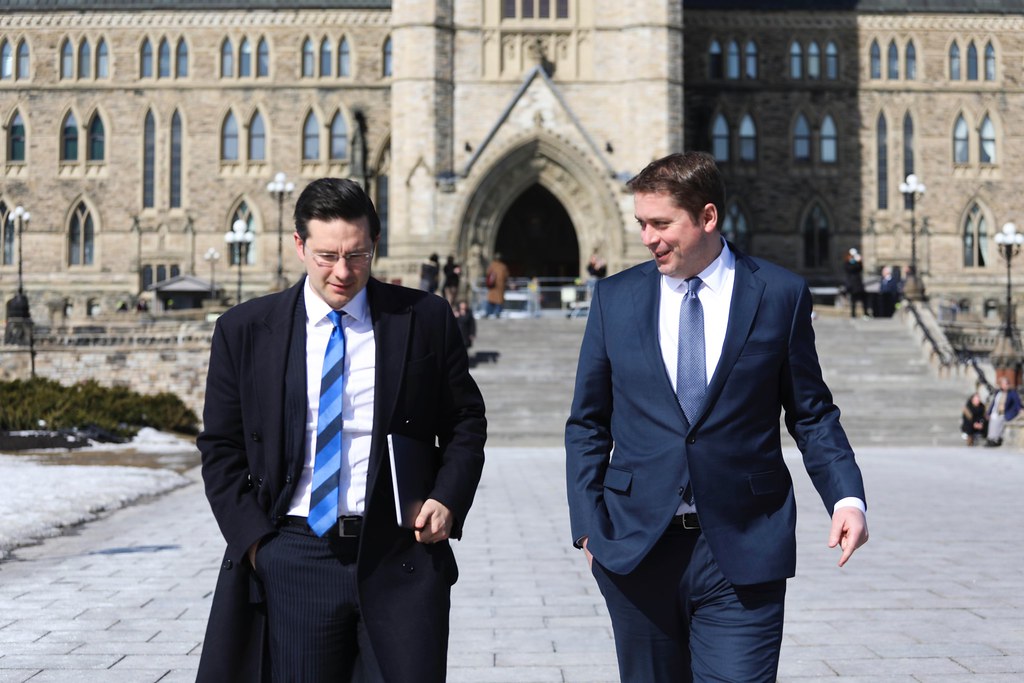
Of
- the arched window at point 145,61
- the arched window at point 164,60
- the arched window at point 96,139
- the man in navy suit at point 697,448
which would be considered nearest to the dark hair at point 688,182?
the man in navy suit at point 697,448

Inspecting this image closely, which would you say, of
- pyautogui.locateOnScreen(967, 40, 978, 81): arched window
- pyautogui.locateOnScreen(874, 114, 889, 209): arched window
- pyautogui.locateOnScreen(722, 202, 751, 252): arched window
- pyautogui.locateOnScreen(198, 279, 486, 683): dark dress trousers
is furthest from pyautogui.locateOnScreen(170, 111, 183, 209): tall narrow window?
pyautogui.locateOnScreen(198, 279, 486, 683): dark dress trousers

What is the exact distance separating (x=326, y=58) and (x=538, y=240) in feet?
31.7

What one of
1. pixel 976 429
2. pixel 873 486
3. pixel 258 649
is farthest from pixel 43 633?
pixel 976 429

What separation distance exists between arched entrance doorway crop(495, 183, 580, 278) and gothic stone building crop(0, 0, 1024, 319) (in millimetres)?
69

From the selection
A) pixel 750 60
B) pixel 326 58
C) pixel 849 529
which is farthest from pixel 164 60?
pixel 849 529

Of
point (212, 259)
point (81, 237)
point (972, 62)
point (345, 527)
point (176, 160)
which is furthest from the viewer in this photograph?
point (972, 62)

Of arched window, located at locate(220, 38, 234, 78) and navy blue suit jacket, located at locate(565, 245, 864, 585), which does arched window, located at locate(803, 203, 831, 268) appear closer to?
arched window, located at locate(220, 38, 234, 78)

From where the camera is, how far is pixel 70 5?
48719 mm

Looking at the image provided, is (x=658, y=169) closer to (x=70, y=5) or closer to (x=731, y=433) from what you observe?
(x=731, y=433)

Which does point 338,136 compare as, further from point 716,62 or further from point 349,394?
point 349,394

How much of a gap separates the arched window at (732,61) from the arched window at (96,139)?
21.7 metres

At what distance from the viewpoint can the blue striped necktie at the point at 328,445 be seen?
4.25m

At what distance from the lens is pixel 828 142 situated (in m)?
48.6

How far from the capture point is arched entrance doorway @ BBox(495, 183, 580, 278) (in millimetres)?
47500
